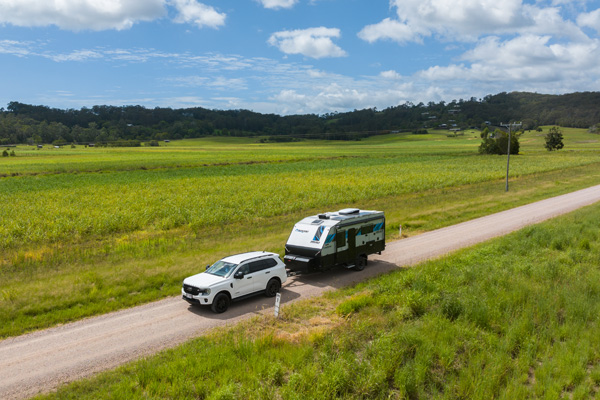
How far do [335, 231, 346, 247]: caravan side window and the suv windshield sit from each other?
17.0ft

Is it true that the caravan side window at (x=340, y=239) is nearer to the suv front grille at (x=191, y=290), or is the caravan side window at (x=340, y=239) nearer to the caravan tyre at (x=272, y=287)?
the caravan tyre at (x=272, y=287)

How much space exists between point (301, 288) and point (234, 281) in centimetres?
359

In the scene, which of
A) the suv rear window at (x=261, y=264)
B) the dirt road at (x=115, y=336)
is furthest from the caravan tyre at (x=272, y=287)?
the suv rear window at (x=261, y=264)

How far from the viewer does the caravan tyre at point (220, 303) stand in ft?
51.3

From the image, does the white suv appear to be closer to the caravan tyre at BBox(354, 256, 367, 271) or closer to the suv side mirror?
the suv side mirror

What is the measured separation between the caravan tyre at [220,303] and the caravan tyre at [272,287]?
6.51ft

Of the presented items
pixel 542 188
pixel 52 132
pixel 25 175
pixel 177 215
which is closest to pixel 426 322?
pixel 177 215

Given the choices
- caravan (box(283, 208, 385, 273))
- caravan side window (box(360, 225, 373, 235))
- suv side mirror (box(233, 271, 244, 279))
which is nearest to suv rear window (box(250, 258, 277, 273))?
suv side mirror (box(233, 271, 244, 279))

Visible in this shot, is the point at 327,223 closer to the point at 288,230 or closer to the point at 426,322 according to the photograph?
the point at 426,322

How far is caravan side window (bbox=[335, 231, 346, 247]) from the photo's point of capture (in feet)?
64.0

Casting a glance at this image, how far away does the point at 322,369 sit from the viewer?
11.1 meters

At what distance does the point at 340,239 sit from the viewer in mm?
19656

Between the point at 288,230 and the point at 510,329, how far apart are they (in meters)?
17.9

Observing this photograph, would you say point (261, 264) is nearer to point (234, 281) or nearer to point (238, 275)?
point (238, 275)
